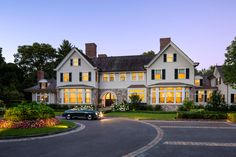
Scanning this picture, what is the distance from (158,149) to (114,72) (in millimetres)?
31071

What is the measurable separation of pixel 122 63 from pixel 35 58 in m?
41.7

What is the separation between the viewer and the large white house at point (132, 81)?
36.1 metres

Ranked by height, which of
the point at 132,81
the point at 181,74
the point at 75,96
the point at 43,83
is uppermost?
the point at 181,74

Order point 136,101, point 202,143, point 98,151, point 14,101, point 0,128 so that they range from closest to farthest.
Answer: point 98,151 < point 202,143 < point 0,128 < point 136,101 < point 14,101

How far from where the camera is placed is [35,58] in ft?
235

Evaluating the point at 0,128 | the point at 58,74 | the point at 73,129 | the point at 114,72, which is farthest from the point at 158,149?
the point at 58,74

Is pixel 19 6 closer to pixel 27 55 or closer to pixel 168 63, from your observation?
pixel 168 63

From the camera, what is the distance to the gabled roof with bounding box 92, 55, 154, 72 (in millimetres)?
40094

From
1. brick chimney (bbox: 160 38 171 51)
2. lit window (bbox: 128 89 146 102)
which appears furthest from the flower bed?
brick chimney (bbox: 160 38 171 51)

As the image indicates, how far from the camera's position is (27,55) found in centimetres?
6938

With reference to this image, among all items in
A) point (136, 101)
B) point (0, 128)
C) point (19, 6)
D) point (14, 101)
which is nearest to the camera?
point (0, 128)

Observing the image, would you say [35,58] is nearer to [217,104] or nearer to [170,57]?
[170,57]

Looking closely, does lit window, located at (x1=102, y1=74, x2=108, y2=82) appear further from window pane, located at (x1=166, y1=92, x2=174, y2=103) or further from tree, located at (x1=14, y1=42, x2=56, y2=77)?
tree, located at (x1=14, y1=42, x2=56, y2=77)

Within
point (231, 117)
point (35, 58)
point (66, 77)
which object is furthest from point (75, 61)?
point (35, 58)
